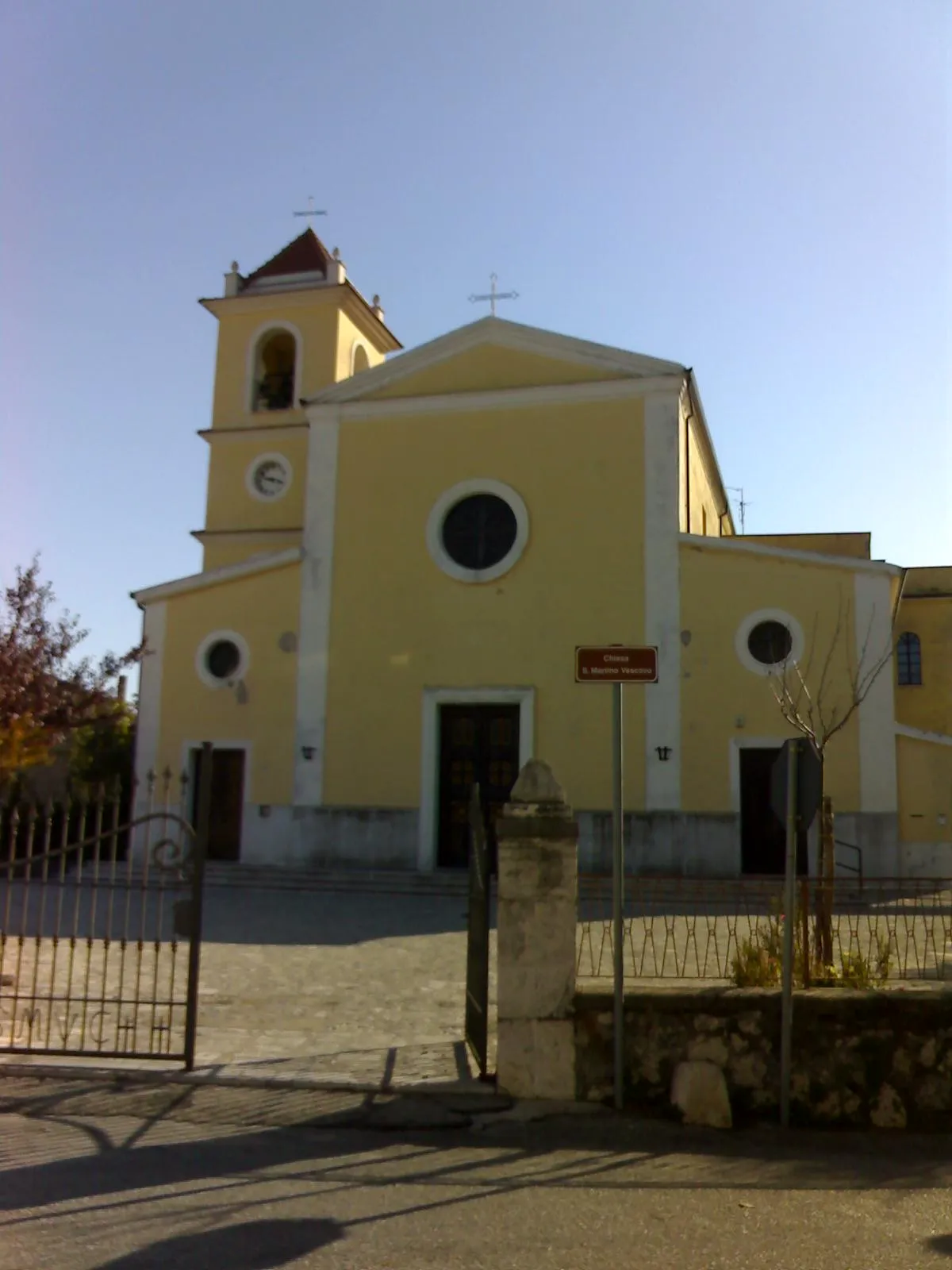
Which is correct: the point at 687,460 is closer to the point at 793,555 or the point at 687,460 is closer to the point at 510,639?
the point at 793,555

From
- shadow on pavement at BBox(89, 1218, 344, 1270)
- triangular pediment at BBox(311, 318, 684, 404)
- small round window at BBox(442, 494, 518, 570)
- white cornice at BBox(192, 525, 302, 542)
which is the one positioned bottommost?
shadow on pavement at BBox(89, 1218, 344, 1270)

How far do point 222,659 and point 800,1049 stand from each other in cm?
1660

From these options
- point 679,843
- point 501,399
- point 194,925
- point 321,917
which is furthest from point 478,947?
point 501,399

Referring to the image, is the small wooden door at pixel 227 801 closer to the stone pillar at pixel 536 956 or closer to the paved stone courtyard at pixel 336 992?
the paved stone courtyard at pixel 336 992

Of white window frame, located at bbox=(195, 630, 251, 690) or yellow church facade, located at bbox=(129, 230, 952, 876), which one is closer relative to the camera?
yellow church facade, located at bbox=(129, 230, 952, 876)

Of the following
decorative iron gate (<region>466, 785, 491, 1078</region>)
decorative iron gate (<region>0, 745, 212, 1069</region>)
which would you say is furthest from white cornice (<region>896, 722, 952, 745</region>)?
decorative iron gate (<region>466, 785, 491, 1078</region>)

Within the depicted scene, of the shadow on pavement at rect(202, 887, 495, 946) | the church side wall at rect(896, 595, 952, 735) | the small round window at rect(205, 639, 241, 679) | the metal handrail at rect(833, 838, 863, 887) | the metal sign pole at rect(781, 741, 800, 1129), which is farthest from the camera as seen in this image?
the church side wall at rect(896, 595, 952, 735)

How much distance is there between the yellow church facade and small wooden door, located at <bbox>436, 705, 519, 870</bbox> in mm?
42

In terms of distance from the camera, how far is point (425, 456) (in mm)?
21188

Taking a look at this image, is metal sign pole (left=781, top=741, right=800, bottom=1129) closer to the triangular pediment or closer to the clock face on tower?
the triangular pediment

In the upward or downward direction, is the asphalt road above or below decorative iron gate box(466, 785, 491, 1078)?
below

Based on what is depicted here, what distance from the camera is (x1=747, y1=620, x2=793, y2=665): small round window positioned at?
62.1 ft

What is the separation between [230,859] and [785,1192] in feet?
55.3

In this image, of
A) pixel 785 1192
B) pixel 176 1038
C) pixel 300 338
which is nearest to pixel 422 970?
pixel 176 1038
